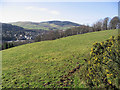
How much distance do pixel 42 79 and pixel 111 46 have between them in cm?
462

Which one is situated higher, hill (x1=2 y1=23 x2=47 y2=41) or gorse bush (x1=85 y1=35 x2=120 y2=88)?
hill (x1=2 y1=23 x2=47 y2=41)

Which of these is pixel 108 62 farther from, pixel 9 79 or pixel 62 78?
pixel 9 79

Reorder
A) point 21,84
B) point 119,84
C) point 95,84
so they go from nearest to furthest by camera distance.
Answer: point 119,84
point 95,84
point 21,84

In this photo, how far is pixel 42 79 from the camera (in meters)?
7.05

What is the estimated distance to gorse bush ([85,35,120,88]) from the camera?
A: 4.50m

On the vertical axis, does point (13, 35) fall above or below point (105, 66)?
above

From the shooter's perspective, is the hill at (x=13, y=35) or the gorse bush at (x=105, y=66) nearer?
the gorse bush at (x=105, y=66)

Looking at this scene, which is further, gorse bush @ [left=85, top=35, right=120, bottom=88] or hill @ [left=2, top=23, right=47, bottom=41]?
hill @ [left=2, top=23, right=47, bottom=41]

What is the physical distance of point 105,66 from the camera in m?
4.81

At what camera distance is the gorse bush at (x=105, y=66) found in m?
4.50

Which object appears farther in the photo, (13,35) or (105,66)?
(13,35)

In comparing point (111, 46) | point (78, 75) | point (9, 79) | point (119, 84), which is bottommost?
point (9, 79)

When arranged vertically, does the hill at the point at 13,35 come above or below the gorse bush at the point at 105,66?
above

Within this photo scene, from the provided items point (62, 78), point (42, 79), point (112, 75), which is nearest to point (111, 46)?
point (112, 75)
